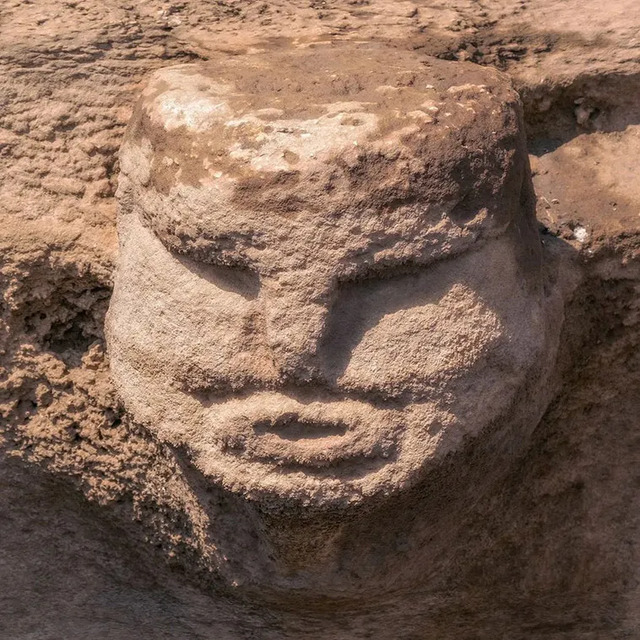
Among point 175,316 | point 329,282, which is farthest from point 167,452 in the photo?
point 329,282

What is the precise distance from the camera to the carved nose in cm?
90

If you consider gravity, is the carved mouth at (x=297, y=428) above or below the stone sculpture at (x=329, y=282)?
below

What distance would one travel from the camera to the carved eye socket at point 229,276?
36.7 inches

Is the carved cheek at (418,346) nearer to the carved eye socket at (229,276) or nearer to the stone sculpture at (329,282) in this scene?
the stone sculpture at (329,282)

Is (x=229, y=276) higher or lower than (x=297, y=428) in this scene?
higher

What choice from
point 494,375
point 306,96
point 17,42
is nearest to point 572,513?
point 494,375

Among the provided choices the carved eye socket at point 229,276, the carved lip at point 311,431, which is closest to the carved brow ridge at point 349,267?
the carved eye socket at point 229,276

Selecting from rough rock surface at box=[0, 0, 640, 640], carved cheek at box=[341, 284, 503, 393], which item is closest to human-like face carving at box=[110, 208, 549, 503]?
carved cheek at box=[341, 284, 503, 393]

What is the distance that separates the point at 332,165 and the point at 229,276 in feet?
0.47

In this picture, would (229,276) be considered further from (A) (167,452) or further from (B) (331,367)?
(A) (167,452)

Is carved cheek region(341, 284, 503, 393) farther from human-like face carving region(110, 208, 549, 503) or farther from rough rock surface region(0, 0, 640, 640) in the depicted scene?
rough rock surface region(0, 0, 640, 640)

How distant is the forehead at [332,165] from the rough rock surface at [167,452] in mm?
198

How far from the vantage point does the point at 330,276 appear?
0.90 m

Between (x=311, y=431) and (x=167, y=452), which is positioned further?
(x=167, y=452)
